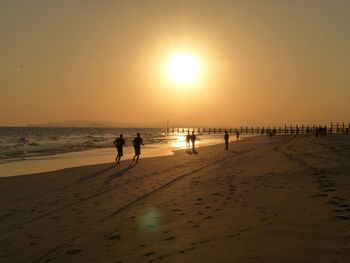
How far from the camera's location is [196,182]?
47.4 feet

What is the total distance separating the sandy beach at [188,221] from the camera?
20.0 ft

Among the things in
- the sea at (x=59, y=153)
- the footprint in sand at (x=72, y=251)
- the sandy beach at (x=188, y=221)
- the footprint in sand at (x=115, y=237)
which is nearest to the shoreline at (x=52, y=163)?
the sea at (x=59, y=153)

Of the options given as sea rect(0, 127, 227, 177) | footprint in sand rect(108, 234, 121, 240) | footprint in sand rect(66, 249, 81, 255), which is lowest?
sea rect(0, 127, 227, 177)

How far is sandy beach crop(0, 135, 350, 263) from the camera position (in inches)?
240

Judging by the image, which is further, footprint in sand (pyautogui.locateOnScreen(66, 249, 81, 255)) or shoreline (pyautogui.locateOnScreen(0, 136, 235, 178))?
shoreline (pyautogui.locateOnScreen(0, 136, 235, 178))

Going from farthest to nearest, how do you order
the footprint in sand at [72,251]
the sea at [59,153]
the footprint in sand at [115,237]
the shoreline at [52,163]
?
the sea at [59,153], the shoreline at [52,163], the footprint in sand at [115,237], the footprint in sand at [72,251]

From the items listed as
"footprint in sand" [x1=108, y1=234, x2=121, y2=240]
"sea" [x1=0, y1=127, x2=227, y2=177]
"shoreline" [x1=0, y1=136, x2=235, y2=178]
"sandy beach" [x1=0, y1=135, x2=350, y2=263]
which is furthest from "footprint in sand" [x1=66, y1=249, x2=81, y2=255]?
"sea" [x1=0, y1=127, x2=227, y2=177]

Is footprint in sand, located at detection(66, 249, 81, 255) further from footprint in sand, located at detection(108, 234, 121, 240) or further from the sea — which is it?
the sea

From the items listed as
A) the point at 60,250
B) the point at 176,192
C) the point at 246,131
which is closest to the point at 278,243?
the point at 60,250

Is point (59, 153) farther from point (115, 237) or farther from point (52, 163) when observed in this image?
point (115, 237)

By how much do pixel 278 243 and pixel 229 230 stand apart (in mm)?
1221

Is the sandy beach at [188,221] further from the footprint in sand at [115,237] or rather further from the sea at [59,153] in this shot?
the sea at [59,153]

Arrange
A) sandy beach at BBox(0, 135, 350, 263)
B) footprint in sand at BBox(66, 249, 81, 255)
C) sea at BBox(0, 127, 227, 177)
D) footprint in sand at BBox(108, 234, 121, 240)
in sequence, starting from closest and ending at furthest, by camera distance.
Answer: sandy beach at BBox(0, 135, 350, 263) → footprint in sand at BBox(66, 249, 81, 255) → footprint in sand at BBox(108, 234, 121, 240) → sea at BBox(0, 127, 227, 177)

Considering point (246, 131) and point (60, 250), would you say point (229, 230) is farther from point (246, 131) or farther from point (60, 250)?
point (246, 131)
